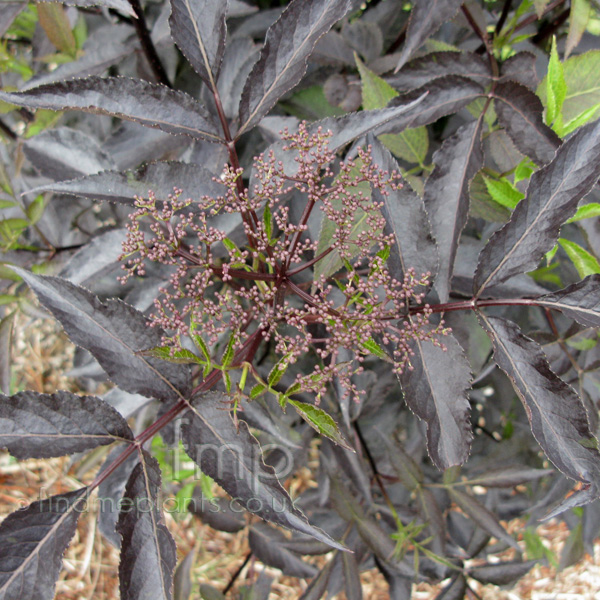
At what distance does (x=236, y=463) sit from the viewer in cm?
67

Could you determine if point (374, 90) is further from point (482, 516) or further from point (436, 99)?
point (482, 516)

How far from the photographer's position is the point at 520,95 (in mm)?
860

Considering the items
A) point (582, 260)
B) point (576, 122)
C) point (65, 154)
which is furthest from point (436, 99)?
point (65, 154)

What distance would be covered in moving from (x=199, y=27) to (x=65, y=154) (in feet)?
1.42

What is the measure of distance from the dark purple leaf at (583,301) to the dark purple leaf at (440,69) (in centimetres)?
43

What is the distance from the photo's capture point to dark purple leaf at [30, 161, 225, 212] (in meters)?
0.73

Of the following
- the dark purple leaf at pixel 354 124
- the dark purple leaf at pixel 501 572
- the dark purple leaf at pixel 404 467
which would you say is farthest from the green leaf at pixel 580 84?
the dark purple leaf at pixel 501 572

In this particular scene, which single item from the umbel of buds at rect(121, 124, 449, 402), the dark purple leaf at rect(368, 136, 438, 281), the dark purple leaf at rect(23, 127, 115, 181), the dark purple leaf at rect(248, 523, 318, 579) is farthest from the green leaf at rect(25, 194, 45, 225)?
the dark purple leaf at rect(248, 523, 318, 579)

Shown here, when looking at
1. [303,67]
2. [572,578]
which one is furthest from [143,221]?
[572,578]

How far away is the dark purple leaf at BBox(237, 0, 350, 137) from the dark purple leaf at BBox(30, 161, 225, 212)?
100 mm

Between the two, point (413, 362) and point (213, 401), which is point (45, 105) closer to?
point (213, 401)

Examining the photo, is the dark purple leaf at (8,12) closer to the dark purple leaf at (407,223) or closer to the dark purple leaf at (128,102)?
the dark purple leaf at (128,102)

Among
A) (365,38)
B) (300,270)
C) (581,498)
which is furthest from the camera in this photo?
(365,38)

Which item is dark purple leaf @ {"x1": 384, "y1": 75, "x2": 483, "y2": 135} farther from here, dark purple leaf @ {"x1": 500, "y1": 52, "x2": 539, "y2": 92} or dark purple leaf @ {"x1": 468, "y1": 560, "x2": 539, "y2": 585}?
dark purple leaf @ {"x1": 468, "y1": 560, "x2": 539, "y2": 585}
